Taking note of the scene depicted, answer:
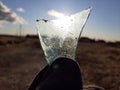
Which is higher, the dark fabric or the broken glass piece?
the broken glass piece

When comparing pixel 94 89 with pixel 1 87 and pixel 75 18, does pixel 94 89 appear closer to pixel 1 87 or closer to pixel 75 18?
pixel 75 18

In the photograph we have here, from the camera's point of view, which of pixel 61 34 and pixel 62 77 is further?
pixel 61 34

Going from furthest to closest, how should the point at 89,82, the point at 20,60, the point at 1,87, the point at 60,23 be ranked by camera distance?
1. the point at 20,60
2. the point at 89,82
3. the point at 1,87
4. the point at 60,23

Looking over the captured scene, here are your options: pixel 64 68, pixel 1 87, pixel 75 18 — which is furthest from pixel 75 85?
pixel 1 87

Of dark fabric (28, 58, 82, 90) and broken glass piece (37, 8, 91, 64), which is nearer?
dark fabric (28, 58, 82, 90)

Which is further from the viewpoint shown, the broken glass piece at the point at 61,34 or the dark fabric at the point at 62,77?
the broken glass piece at the point at 61,34
